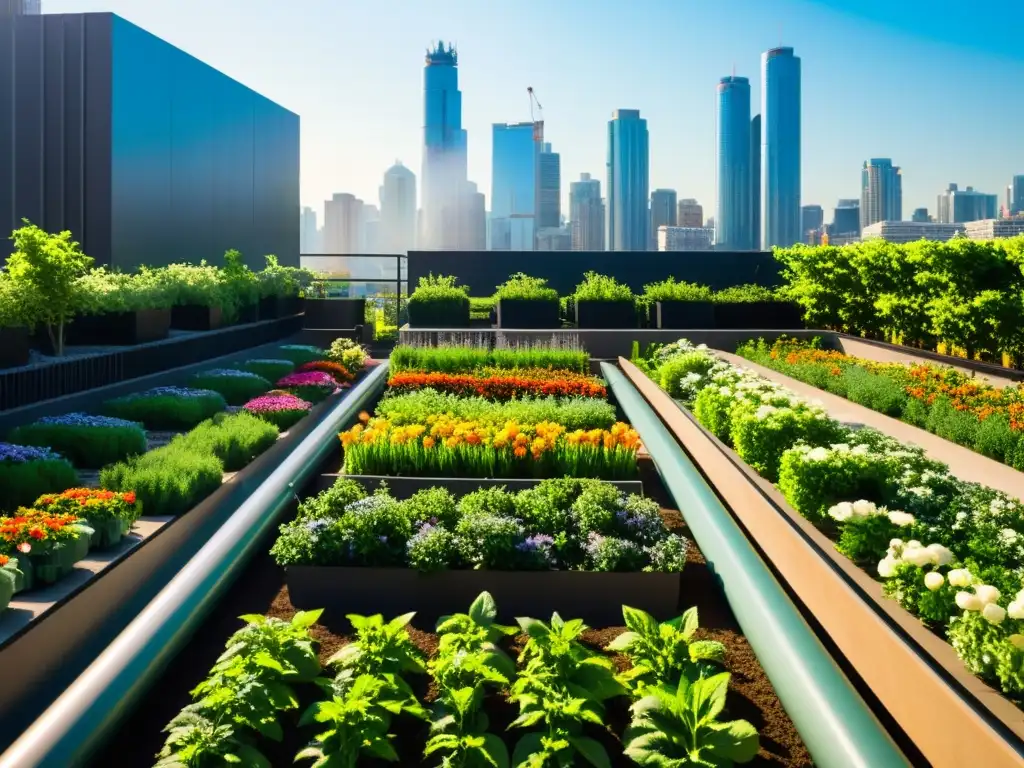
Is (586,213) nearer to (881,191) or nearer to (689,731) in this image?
(881,191)

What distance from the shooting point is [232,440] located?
798 centimetres

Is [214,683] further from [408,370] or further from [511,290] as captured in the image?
[511,290]

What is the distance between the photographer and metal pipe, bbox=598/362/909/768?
2.57m

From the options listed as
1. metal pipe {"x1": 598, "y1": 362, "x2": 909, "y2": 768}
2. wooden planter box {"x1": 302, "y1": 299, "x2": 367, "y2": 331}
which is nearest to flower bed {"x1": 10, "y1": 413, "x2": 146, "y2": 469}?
metal pipe {"x1": 598, "y1": 362, "x2": 909, "y2": 768}

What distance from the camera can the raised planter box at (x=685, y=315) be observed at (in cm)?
1748

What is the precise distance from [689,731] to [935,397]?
6.67 meters

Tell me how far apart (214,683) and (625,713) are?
5.29 feet

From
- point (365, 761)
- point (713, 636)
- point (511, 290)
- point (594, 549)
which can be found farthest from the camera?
point (511, 290)

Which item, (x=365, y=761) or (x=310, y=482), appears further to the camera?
(x=310, y=482)

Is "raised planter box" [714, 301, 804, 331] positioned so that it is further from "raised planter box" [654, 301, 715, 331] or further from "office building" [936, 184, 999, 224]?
"office building" [936, 184, 999, 224]

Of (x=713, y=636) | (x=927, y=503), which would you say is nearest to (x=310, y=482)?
(x=713, y=636)

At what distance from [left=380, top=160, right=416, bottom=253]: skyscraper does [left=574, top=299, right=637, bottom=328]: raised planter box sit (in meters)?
112

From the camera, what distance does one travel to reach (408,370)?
1200 centimetres

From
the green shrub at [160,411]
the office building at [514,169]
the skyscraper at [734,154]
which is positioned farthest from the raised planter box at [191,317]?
the skyscraper at [734,154]
